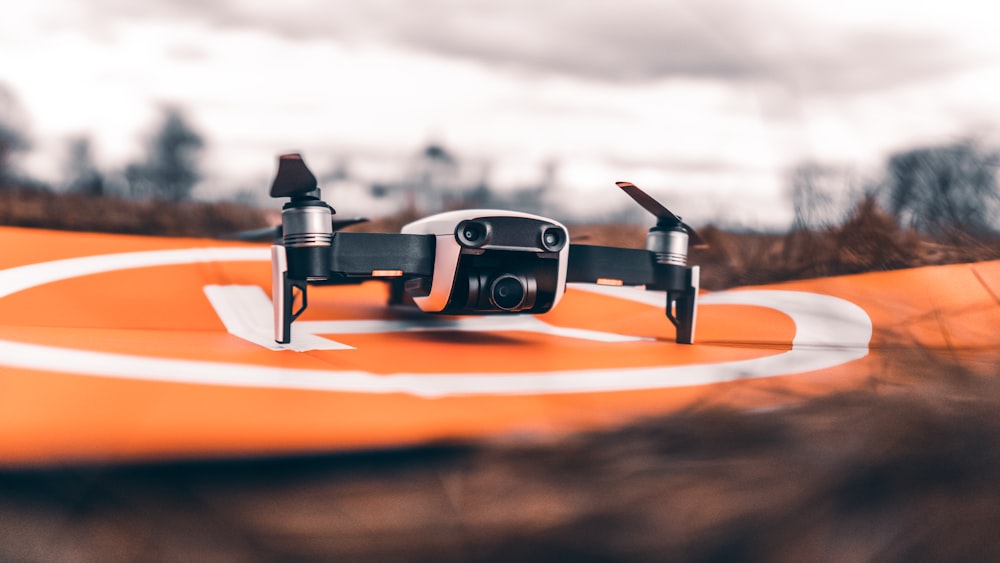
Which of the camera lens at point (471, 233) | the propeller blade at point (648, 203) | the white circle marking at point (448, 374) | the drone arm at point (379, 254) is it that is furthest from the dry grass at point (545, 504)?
the propeller blade at point (648, 203)

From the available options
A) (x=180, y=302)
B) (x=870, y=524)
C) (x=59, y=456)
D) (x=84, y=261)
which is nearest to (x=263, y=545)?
(x=59, y=456)

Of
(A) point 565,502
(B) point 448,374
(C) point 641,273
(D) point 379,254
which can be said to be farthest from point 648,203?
(A) point 565,502

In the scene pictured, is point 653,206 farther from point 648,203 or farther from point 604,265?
point 604,265

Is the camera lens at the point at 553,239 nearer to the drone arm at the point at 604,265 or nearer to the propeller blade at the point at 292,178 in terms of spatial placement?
the drone arm at the point at 604,265

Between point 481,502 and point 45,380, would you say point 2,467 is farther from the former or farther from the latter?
point 481,502

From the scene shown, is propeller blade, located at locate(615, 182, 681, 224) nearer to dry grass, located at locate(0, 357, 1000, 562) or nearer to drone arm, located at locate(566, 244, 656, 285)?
drone arm, located at locate(566, 244, 656, 285)
